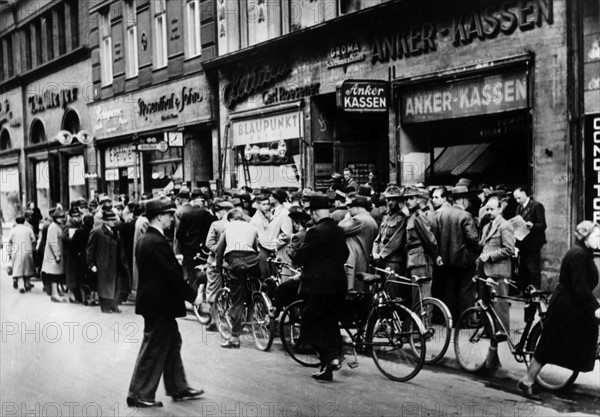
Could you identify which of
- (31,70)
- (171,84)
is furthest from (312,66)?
(31,70)

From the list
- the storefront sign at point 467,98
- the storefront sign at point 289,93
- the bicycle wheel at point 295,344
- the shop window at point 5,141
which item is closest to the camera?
the bicycle wheel at point 295,344

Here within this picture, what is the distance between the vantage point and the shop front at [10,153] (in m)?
38.3

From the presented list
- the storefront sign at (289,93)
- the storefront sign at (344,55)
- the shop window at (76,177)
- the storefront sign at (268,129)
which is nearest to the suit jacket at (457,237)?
the storefront sign at (344,55)

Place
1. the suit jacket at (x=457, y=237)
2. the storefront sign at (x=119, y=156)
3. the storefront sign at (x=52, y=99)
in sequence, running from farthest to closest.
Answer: the storefront sign at (x=52, y=99) < the storefront sign at (x=119, y=156) < the suit jacket at (x=457, y=237)

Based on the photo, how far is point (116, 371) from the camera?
8.70 m

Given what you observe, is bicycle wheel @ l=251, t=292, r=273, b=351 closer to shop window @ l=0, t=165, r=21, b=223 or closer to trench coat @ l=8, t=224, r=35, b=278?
trench coat @ l=8, t=224, r=35, b=278

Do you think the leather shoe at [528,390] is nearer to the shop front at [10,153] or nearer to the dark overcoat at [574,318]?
the dark overcoat at [574,318]

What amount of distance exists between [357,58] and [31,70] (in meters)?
23.6

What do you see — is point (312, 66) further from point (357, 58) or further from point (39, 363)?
point (39, 363)

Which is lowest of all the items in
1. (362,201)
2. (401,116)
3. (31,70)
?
(362,201)

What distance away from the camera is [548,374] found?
777 centimetres

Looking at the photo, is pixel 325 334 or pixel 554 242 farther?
pixel 554 242

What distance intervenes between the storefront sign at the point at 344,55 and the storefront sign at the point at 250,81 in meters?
1.85

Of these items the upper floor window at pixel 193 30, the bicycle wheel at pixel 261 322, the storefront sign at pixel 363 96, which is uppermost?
the upper floor window at pixel 193 30
